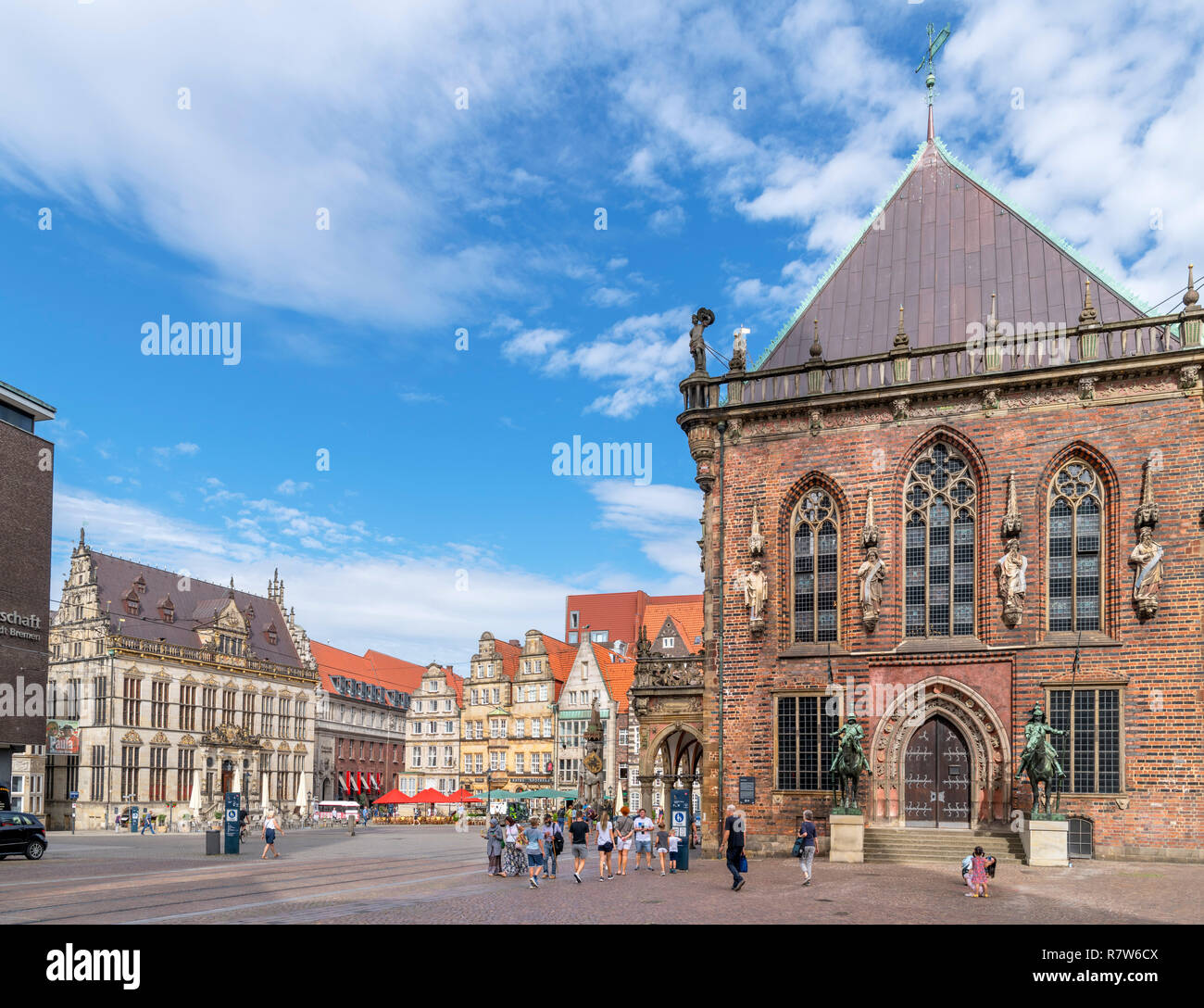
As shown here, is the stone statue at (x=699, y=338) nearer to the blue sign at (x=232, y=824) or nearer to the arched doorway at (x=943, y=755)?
the arched doorway at (x=943, y=755)

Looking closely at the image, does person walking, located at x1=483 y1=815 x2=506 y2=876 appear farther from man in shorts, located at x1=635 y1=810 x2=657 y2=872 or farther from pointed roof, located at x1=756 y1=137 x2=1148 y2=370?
pointed roof, located at x1=756 y1=137 x2=1148 y2=370

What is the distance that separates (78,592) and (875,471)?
5926cm

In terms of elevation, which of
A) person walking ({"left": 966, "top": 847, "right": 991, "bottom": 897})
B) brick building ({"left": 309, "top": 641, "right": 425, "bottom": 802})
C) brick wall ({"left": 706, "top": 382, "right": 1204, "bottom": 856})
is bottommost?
brick building ({"left": 309, "top": 641, "right": 425, "bottom": 802})

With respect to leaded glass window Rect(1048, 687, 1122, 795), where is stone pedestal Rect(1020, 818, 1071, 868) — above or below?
below

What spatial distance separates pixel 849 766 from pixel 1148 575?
322 inches

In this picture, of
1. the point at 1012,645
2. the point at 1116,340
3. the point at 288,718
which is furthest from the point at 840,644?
the point at 288,718

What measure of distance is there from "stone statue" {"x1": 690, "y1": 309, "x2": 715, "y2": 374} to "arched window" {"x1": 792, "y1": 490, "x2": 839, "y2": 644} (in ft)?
16.3

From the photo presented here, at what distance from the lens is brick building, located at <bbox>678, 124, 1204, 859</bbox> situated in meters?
27.2

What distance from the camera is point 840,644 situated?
99.8 ft

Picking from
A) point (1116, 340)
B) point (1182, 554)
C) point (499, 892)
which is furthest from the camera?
point (1116, 340)

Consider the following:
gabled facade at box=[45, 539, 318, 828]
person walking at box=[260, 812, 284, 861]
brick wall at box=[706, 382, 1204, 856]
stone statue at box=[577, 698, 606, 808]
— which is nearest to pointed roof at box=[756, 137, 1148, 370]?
brick wall at box=[706, 382, 1204, 856]

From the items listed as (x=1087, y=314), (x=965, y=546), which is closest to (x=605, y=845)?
(x=965, y=546)

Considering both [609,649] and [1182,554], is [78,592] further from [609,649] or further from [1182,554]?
[1182,554]
